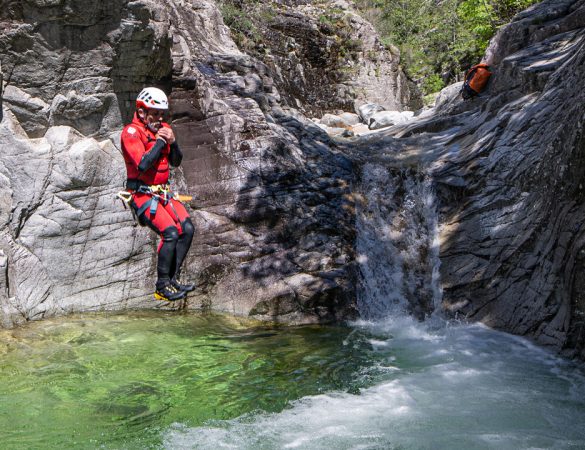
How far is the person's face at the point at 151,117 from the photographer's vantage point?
669 cm

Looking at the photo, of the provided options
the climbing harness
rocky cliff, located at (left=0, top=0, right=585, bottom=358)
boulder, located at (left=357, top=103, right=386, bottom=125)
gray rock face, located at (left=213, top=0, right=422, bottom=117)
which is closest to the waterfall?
rocky cliff, located at (left=0, top=0, right=585, bottom=358)

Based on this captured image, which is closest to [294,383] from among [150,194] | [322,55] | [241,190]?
[150,194]

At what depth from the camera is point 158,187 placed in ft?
22.0

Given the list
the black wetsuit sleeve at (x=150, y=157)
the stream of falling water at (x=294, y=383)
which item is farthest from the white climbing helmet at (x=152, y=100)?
the stream of falling water at (x=294, y=383)

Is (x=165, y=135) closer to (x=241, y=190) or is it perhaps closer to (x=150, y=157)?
(x=150, y=157)

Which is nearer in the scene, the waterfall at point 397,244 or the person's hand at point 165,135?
the person's hand at point 165,135

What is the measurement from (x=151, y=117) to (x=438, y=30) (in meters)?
22.2

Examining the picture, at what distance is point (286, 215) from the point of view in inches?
407

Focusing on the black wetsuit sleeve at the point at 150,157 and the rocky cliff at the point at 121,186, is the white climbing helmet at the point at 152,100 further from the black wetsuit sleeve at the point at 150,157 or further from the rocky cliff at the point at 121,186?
the rocky cliff at the point at 121,186

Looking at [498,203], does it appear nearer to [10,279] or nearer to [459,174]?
[459,174]

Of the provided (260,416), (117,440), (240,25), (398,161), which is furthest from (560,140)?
(240,25)

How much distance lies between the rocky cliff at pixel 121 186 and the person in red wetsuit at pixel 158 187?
3096 mm

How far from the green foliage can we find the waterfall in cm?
1075

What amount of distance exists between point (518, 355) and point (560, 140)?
322 centimetres
